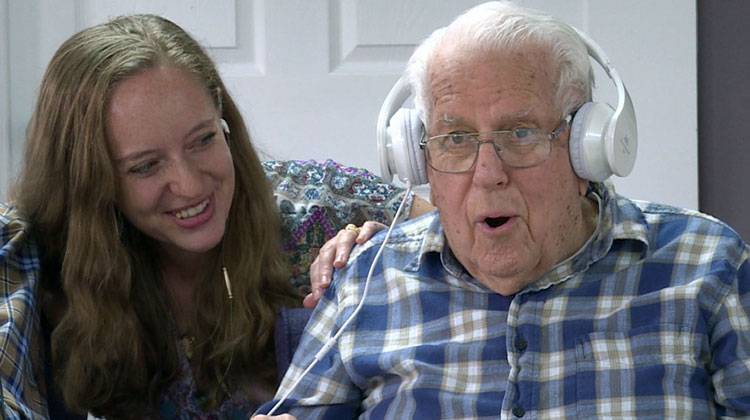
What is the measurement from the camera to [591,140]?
1.43 m

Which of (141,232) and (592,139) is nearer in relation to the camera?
(592,139)

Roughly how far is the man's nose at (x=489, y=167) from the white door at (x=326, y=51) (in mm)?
927

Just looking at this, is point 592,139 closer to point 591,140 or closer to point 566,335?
point 591,140

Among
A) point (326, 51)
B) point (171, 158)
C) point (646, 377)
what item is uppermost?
point (326, 51)

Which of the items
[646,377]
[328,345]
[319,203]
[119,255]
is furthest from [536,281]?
[119,255]

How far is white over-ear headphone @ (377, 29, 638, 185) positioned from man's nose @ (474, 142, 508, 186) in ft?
0.30

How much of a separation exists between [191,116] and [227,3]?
747 mm

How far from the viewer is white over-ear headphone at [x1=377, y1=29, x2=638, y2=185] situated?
56.2 inches

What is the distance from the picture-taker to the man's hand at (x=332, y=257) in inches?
65.7

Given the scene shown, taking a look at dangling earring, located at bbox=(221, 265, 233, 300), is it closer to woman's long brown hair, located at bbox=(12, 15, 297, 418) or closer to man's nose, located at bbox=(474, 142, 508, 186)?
woman's long brown hair, located at bbox=(12, 15, 297, 418)

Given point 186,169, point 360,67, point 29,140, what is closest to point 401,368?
point 186,169

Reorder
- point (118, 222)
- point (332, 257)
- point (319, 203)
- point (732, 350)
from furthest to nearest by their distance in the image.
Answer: point (319, 203), point (118, 222), point (332, 257), point (732, 350)

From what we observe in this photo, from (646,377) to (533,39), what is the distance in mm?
429

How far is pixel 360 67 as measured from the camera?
2404mm
